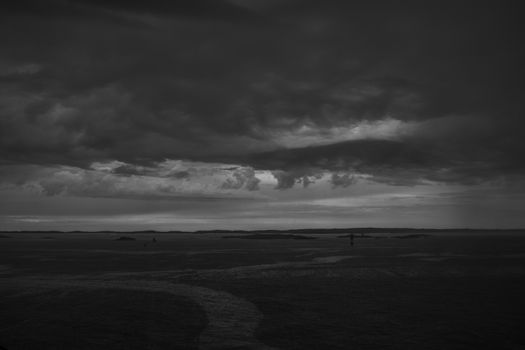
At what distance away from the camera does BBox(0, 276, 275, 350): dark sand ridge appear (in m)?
23.6

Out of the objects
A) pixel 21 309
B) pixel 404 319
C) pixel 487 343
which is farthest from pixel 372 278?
pixel 21 309

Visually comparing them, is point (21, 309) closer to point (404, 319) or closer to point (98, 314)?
point (98, 314)

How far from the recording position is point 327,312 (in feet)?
101

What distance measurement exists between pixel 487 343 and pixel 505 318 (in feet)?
22.1

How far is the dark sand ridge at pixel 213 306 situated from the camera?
77.4 feet

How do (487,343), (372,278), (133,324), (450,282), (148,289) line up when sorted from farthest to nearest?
1. (372,278)
2. (450,282)
3. (148,289)
4. (133,324)
5. (487,343)

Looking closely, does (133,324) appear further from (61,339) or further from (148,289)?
(148,289)

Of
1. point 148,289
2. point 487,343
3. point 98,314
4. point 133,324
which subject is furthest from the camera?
point 148,289

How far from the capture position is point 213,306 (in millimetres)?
32875

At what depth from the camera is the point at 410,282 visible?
152ft

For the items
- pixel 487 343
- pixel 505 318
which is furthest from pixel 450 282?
pixel 487 343

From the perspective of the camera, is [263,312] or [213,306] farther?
[213,306]

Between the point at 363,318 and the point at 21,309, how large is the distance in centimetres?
2205

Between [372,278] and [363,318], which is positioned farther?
[372,278]
